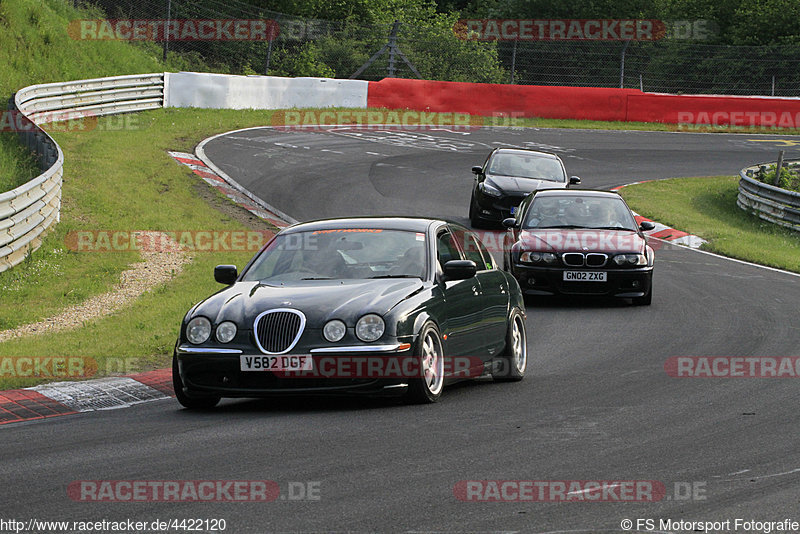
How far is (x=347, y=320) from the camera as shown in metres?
7.84

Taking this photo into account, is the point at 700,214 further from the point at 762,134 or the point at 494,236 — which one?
the point at 762,134

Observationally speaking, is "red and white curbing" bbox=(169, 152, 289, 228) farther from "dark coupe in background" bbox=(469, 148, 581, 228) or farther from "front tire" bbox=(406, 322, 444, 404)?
"front tire" bbox=(406, 322, 444, 404)

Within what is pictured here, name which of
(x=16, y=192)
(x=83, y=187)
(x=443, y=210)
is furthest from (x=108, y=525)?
(x=443, y=210)

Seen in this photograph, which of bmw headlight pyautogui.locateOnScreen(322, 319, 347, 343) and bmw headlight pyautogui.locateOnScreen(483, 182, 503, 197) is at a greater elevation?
bmw headlight pyautogui.locateOnScreen(322, 319, 347, 343)

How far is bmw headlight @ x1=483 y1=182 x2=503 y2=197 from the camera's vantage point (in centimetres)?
2125

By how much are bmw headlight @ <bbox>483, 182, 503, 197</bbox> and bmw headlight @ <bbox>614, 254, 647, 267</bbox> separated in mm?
6814

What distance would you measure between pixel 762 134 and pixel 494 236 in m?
22.4

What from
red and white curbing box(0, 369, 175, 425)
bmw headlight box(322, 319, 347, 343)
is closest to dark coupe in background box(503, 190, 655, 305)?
red and white curbing box(0, 369, 175, 425)

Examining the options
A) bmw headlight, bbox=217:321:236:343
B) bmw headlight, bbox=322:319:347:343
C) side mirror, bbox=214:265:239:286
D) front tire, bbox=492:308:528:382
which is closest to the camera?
bmw headlight, bbox=322:319:347:343

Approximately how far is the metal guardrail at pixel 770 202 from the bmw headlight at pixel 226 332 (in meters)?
18.2

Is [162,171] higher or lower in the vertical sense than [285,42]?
lower

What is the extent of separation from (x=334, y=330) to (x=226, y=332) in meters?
0.78

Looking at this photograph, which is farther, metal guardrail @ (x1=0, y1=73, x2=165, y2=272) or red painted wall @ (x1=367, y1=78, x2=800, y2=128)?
red painted wall @ (x1=367, y1=78, x2=800, y2=128)

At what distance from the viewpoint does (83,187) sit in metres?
20.0
